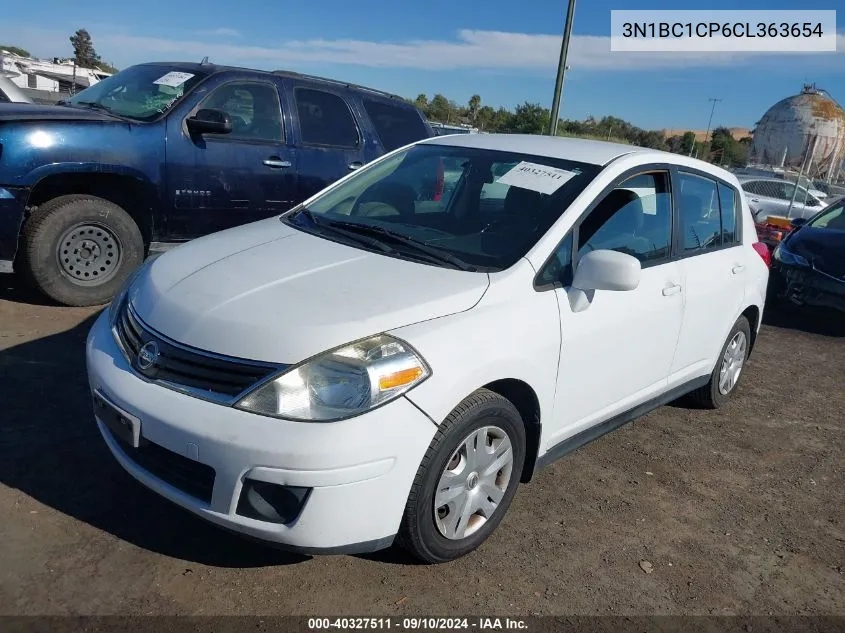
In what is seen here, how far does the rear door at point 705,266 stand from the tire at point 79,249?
4012 millimetres

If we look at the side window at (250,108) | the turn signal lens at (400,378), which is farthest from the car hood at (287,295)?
the side window at (250,108)

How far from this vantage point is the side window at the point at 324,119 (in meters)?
6.39

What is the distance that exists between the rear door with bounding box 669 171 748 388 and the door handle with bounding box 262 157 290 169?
11.1 feet

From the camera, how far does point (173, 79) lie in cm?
599

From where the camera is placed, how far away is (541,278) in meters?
3.10

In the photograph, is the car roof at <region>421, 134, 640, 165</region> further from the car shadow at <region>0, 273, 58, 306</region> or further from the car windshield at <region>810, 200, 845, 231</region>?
the car windshield at <region>810, 200, 845, 231</region>

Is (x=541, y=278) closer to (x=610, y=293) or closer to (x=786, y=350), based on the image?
(x=610, y=293)

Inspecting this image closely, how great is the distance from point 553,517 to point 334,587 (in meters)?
1.16

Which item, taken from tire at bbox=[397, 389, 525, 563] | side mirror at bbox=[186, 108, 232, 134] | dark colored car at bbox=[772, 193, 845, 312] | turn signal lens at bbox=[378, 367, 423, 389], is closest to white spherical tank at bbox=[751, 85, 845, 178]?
dark colored car at bbox=[772, 193, 845, 312]

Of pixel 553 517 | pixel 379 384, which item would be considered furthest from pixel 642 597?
pixel 379 384

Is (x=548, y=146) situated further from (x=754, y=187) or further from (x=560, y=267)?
(x=754, y=187)

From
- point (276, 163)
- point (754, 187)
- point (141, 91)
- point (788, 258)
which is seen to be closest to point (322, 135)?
point (276, 163)

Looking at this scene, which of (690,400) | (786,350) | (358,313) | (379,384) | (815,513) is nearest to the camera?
(379,384)

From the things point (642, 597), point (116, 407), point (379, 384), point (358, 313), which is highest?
point (358, 313)
